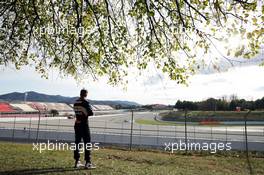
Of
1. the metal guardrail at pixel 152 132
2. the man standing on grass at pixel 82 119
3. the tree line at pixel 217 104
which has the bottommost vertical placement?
the metal guardrail at pixel 152 132

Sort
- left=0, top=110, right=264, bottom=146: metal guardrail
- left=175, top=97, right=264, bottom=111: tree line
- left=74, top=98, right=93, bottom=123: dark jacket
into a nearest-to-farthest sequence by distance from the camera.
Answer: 1. left=74, top=98, right=93, bottom=123: dark jacket
2. left=0, top=110, right=264, bottom=146: metal guardrail
3. left=175, top=97, right=264, bottom=111: tree line

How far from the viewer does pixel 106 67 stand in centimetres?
1023

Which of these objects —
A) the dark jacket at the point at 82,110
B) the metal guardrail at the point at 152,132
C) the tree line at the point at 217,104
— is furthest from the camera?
the tree line at the point at 217,104

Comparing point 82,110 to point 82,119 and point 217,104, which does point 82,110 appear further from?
point 217,104

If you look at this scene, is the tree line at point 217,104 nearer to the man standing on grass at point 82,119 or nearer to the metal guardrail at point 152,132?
the metal guardrail at point 152,132

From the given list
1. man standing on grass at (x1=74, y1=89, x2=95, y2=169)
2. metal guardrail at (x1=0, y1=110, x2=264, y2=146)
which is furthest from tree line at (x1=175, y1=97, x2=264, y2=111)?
man standing on grass at (x1=74, y1=89, x2=95, y2=169)

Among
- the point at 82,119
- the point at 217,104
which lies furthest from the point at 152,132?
the point at 217,104

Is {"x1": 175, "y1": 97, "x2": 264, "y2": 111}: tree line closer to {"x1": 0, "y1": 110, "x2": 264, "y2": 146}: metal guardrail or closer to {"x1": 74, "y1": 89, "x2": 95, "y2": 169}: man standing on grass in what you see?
{"x1": 0, "y1": 110, "x2": 264, "y2": 146}: metal guardrail

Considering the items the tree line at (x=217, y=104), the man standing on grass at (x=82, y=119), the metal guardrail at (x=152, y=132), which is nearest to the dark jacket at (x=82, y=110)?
the man standing on grass at (x=82, y=119)

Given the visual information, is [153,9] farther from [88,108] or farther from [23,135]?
[23,135]

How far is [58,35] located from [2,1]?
69.3 inches

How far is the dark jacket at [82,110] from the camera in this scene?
8.02 m

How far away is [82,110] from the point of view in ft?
26.4

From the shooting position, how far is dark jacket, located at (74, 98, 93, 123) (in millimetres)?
8023
